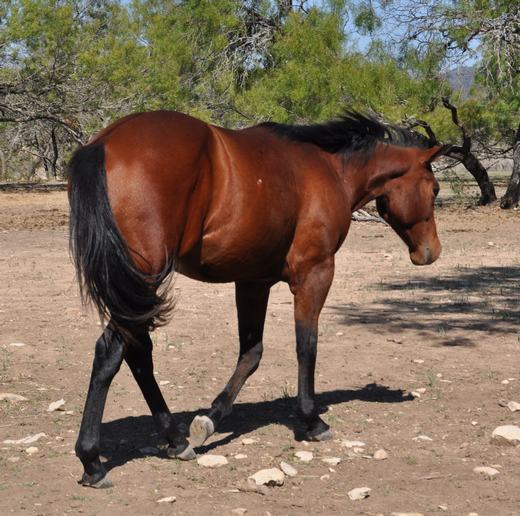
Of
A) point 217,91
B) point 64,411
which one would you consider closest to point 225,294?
point 64,411

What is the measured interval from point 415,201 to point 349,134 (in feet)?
1.98

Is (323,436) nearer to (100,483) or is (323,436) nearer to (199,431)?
(199,431)

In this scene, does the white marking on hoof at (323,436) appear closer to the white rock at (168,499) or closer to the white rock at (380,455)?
the white rock at (380,455)

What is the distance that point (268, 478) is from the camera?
4.49 meters

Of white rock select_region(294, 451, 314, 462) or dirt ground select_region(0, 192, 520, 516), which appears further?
white rock select_region(294, 451, 314, 462)

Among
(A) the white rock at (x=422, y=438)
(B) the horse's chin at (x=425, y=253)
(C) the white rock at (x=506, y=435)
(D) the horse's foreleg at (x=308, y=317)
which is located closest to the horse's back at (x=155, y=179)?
(D) the horse's foreleg at (x=308, y=317)

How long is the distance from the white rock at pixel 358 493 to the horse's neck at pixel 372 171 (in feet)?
6.72

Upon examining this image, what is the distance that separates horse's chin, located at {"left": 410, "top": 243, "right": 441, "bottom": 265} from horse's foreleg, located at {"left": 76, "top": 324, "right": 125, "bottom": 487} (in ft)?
8.02

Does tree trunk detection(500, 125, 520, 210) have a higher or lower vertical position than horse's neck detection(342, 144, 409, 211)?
lower

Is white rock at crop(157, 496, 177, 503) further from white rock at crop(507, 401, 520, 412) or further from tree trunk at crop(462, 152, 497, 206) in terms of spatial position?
tree trunk at crop(462, 152, 497, 206)

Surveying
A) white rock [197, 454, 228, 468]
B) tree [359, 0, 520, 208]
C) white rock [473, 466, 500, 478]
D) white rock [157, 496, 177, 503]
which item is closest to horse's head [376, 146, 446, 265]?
white rock [473, 466, 500, 478]

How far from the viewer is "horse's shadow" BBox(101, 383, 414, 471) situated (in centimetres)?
511

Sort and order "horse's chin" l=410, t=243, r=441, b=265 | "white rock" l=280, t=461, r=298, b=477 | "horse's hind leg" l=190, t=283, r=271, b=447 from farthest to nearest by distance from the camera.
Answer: "horse's chin" l=410, t=243, r=441, b=265, "horse's hind leg" l=190, t=283, r=271, b=447, "white rock" l=280, t=461, r=298, b=477

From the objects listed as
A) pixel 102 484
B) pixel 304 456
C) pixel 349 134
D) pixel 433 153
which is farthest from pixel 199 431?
pixel 433 153
